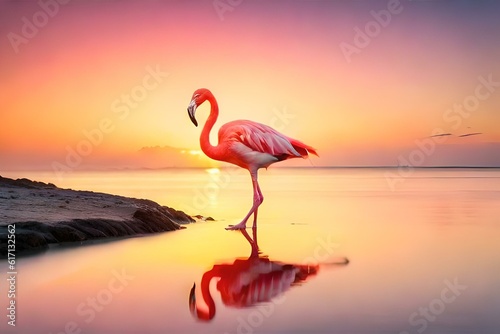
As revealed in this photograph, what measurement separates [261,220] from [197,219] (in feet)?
3.72

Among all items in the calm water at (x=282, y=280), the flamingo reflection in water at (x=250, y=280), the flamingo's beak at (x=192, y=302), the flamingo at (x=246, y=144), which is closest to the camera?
the calm water at (x=282, y=280)

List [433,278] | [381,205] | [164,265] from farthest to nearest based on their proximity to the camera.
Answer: [381,205] → [164,265] → [433,278]

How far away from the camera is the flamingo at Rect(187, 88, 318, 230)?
30.4 ft

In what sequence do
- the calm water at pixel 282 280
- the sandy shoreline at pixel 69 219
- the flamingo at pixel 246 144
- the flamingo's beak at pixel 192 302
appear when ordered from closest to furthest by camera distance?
the calm water at pixel 282 280 < the flamingo's beak at pixel 192 302 < the sandy shoreline at pixel 69 219 < the flamingo at pixel 246 144

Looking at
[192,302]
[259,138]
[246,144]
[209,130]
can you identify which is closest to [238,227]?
[246,144]

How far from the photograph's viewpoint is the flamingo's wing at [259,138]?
9.26 metres

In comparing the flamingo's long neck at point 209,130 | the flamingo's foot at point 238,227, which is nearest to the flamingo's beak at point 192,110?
the flamingo's long neck at point 209,130

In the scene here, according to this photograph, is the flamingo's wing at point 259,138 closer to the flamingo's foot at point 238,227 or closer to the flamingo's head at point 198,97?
the flamingo's head at point 198,97

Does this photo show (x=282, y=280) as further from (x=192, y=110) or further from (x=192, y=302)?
(x=192, y=110)

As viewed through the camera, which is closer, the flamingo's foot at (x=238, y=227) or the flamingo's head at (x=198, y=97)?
the flamingo's foot at (x=238, y=227)

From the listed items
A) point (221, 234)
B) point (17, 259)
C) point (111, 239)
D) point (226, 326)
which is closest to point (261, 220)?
point (221, 234)

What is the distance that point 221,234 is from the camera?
8.57 metres

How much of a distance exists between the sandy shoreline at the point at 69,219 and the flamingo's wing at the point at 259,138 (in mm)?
1564

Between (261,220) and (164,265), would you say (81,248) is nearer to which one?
(164,265)
